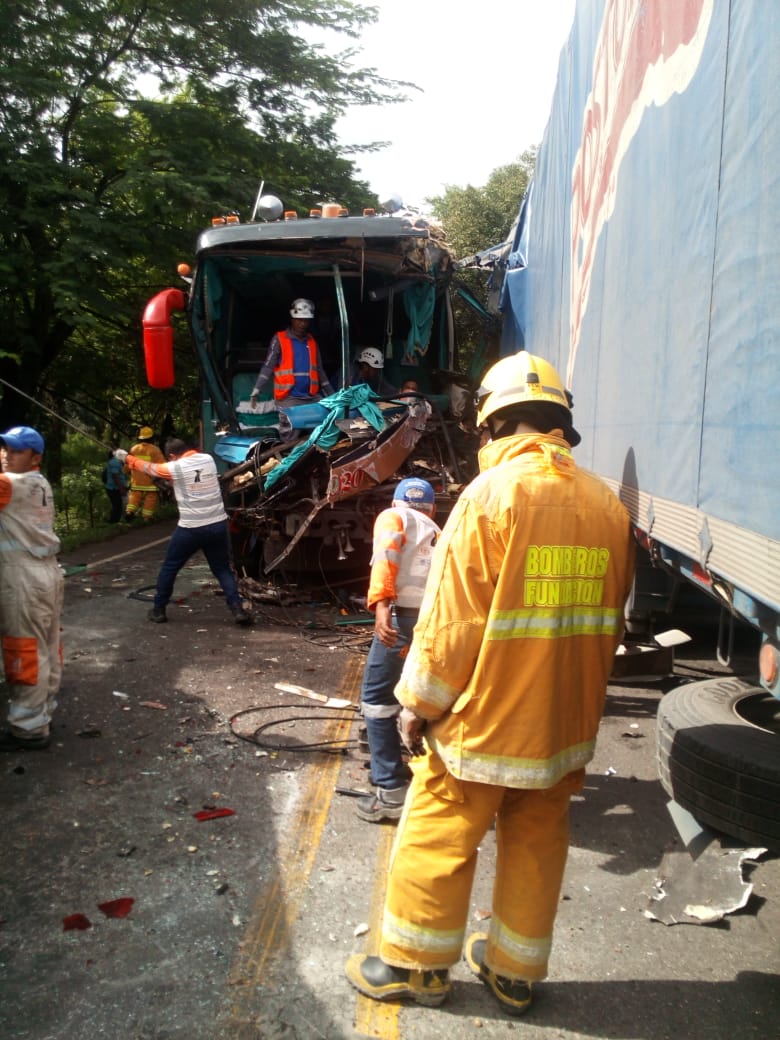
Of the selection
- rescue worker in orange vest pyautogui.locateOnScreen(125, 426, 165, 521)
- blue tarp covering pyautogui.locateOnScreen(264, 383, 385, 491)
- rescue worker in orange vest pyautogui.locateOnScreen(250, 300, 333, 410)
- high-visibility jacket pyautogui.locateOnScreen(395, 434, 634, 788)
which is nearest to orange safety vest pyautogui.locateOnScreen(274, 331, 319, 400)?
rescue worker in orange vest pyautogui.locateOnScreen(250, 300, 333, 410)

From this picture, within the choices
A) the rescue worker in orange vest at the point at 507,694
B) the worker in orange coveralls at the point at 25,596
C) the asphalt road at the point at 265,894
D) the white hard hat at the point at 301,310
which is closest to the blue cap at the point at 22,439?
the worker in orange coveralls at the point at 25,596

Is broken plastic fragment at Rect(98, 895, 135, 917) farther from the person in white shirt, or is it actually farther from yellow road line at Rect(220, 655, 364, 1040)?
the person in white shirt

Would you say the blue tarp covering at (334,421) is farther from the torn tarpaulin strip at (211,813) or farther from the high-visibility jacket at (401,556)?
the torn tarpaulin strip at (211,813)

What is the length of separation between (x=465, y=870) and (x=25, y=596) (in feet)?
10.1

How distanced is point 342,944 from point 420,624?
4.33ft

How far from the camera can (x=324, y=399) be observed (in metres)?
7.97

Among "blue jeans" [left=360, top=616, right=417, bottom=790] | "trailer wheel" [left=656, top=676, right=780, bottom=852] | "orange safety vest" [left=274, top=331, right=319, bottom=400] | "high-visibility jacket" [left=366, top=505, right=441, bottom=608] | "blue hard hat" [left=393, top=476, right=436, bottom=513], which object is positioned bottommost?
"blue jeans" [left=360, top=616, right=417, bottom=790]

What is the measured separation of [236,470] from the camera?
26.2 ft

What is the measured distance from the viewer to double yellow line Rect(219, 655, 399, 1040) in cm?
262

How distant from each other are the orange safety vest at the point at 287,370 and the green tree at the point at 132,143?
4.37 metres

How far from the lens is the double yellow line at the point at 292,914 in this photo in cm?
262

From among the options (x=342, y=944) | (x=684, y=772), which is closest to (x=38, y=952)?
(x=342, y=944)

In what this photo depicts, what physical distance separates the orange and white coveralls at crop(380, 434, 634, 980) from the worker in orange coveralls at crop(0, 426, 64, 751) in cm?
278

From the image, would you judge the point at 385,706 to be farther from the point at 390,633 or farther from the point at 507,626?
the point at 507,626
